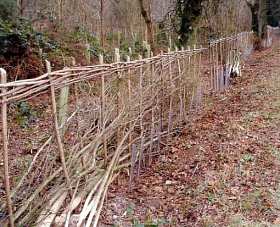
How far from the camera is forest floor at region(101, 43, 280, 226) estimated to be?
4.44m

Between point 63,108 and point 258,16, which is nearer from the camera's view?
point 63,108

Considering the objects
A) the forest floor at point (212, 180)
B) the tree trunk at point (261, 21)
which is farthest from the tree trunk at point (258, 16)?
the forest floor at point (212, 180)

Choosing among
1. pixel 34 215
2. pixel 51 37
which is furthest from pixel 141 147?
pixel 51 37

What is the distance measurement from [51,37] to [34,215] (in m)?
9.27

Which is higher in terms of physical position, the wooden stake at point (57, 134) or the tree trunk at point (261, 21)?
the tree trunk at point (261, 21)

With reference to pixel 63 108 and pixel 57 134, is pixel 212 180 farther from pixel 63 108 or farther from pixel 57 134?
pixel 57 134

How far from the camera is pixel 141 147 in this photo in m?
5.81

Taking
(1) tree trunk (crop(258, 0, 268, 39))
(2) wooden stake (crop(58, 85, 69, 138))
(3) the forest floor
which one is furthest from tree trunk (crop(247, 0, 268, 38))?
(2) wooden stake (crop(58, 85, 69, 138))

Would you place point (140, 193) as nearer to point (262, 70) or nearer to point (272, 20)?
point (262, 70)

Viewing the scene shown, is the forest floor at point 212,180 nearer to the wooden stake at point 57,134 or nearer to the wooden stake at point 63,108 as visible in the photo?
the wooden stake at point 57,134

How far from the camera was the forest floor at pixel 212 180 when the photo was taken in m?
4.44

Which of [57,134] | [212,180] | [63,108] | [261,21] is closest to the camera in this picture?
[57,134]

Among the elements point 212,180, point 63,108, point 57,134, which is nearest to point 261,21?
point 212,180

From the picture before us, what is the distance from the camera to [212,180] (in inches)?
208
